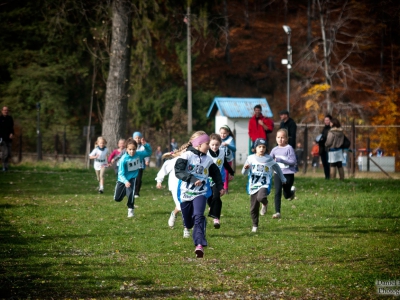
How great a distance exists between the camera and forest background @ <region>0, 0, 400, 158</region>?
105 ft

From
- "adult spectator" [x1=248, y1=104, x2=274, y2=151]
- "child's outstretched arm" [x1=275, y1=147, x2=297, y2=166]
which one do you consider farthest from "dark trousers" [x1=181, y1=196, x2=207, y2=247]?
"adult spectator" [x1=248, y1=104, x2=274, y2=151]

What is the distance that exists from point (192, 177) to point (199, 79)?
46.0 meters

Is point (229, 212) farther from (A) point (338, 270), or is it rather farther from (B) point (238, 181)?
(B) point (238, 181)

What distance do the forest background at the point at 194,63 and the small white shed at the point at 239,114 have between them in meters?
2.73

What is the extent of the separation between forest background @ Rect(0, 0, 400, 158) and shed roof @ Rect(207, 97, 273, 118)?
7.42ft

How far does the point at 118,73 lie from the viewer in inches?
1155

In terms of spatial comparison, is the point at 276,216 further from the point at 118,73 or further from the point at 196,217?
the point at 118,73

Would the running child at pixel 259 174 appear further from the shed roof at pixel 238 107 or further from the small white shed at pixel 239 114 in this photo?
the shed roof at pixel 238 107

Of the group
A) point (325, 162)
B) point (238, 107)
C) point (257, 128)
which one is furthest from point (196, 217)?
point (238, 107)

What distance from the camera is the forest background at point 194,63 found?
32000 millimetres

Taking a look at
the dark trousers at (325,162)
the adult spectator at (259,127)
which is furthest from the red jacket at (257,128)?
the dark trousers at (325,162)

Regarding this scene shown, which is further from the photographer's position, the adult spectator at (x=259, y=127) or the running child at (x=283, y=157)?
the adult spectator at (x=259, y=127)

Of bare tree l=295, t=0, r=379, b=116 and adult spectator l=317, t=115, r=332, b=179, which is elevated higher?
bare tree l=295, t=0, r=379, b=116

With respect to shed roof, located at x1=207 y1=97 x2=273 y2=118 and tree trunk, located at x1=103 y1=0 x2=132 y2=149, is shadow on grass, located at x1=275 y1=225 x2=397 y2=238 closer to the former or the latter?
tree trunk, located at x1=103 y1=0 x2=132 y2=149
